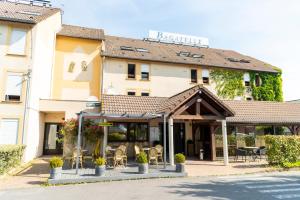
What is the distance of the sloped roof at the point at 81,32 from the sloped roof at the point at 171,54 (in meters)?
1.25

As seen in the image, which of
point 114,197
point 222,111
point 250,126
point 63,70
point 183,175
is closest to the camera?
point 114,197

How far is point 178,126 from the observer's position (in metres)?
17.8

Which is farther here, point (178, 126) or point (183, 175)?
point (178, 126)

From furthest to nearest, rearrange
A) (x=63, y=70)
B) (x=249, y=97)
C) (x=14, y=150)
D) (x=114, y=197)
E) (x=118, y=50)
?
(x=249, y=97) < (x=118, y=50) < (x=63, y=70) < (x=14, y=150) < (x=114, y=197)

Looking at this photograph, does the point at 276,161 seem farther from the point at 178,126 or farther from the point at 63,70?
the point at 63,70

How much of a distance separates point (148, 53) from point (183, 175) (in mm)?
15034

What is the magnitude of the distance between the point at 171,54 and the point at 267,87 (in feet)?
38.2

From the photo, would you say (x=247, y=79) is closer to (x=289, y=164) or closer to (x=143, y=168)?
(x=289, y=164)

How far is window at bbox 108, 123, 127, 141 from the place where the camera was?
15.4 metres

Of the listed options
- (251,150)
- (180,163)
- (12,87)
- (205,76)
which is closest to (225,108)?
(251,150)

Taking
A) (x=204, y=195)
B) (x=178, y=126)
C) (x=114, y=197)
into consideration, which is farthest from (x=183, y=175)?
(x=178, y=126)

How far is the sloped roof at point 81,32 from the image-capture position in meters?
20.9

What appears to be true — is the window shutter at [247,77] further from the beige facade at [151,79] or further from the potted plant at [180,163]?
the potted plant at [180,163]

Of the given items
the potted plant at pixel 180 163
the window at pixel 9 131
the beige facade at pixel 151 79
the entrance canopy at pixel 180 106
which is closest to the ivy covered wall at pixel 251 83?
the beige facade at pixel 151 79
